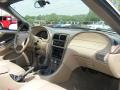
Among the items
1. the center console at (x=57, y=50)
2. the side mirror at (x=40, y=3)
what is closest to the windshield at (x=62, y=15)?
the side mirror at (x=40, y=3)

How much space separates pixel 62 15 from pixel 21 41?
1.23 meters

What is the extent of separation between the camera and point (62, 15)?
3.93m

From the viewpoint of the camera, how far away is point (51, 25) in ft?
15.2

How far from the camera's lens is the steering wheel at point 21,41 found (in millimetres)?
4805

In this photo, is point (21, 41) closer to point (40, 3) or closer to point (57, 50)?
point (57, 50)

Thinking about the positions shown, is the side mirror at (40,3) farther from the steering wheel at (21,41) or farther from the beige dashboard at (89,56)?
the steering wheel at (21,41)

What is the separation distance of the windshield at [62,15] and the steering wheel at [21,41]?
232 mm

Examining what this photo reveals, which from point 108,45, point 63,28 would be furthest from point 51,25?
point 108,45

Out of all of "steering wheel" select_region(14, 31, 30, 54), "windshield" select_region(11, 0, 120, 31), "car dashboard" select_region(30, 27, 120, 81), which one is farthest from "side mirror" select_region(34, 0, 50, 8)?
"steering wheel" select_region(14, 31, 30, 54)

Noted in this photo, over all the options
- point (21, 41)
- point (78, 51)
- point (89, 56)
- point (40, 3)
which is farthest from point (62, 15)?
point (21, 41)

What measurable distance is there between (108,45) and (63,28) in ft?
4.52

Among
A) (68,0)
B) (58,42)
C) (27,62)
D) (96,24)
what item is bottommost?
(27,62)

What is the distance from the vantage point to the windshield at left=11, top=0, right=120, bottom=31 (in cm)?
323

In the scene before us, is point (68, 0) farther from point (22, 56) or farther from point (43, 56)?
point (22, 56)
